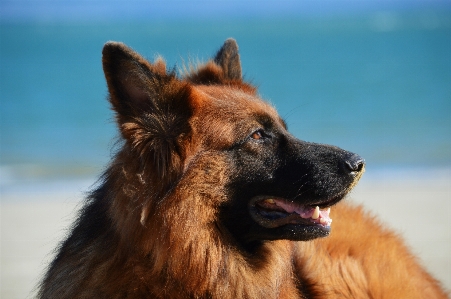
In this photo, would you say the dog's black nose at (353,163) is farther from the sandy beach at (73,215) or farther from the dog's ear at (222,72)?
the sandy beach at (73,215)

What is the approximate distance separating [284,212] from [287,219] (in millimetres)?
66

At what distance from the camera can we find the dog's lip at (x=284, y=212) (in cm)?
415

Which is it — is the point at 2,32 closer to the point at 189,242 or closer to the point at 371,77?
the point at 371,77

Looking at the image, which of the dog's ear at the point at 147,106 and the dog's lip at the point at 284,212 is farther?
the dog's lip at the point at 284,212

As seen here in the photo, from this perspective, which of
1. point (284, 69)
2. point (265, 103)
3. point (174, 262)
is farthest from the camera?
point (284, 69)

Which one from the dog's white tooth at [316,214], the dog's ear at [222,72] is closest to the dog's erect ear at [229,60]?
the dog's ear at [222,72]

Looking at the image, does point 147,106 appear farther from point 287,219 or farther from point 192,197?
point 287,219

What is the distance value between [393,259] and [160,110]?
2.52 meters

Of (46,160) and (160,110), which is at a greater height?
(160,110)

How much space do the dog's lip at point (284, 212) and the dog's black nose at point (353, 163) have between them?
245 mm

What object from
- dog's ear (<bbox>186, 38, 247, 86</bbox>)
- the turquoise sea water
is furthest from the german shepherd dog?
Result: the turquoise sea water

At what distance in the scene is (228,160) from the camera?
164 inches

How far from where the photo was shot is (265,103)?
15.3 feet

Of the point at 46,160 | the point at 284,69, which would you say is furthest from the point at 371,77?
the point at 46,160
